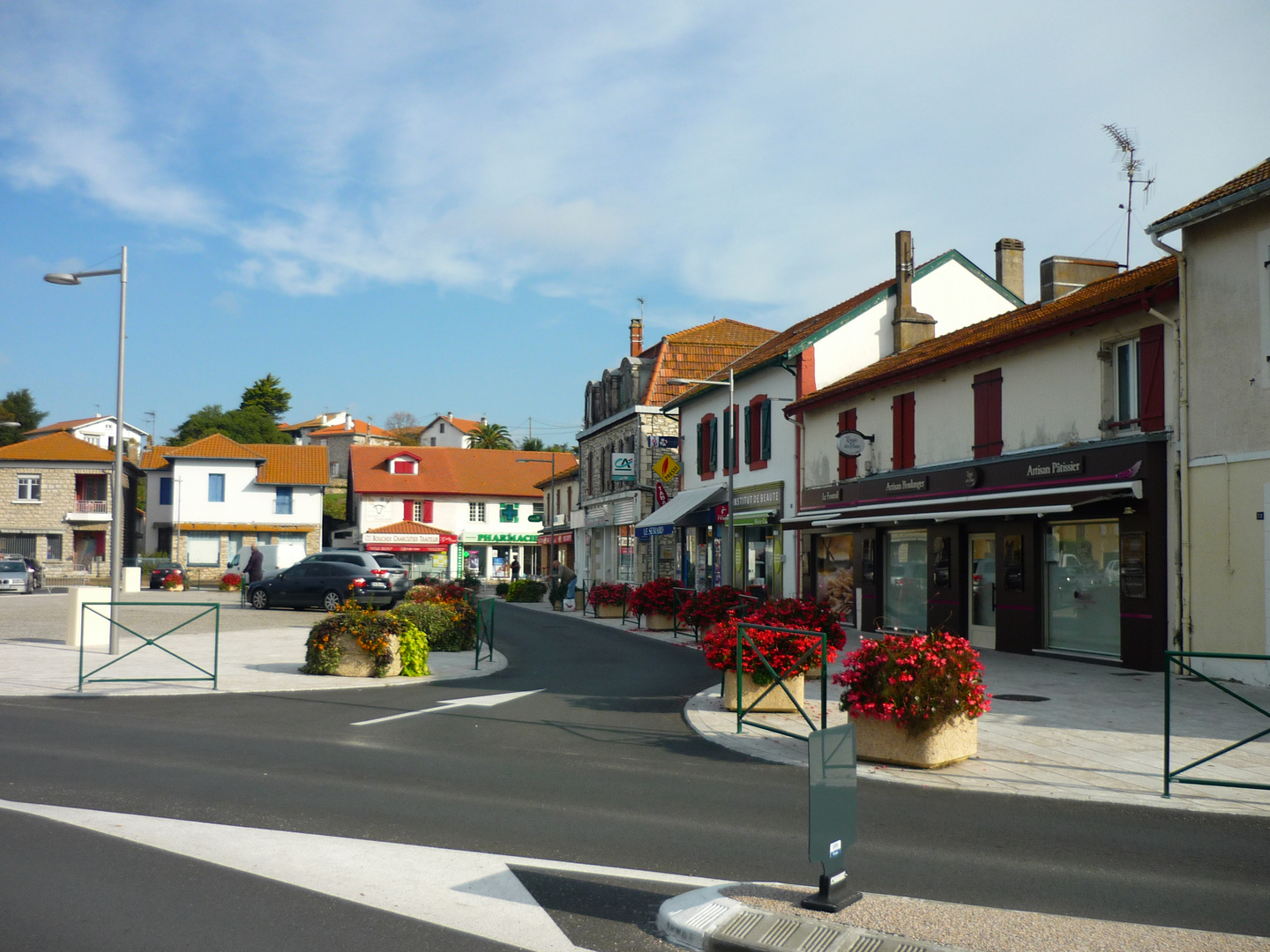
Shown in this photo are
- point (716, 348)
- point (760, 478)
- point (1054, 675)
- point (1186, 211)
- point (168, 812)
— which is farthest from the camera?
point (716, 348)

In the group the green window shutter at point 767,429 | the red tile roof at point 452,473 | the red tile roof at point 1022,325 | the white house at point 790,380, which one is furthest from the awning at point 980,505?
the red tile roof at point 452,473

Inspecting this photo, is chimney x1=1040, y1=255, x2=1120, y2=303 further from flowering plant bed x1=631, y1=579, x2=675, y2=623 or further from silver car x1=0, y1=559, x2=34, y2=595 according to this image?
silver car x1=0, y1=559, x2=34, y2=595

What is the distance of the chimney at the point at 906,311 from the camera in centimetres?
2653

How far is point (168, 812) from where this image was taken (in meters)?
6.73

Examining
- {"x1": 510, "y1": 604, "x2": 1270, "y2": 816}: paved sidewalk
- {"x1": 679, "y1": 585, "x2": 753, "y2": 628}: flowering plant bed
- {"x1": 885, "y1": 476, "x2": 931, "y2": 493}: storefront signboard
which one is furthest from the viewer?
{"x1": 885, "y1": 476, "x2": 931, "y2": 493}: storefront signboard

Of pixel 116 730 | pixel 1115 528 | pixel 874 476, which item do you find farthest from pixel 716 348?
pixel 116 730

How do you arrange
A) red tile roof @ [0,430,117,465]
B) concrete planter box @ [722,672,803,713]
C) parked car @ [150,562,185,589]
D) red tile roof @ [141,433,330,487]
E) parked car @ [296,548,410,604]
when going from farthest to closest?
red tile roof @ [141,433,330,487] → red tile roof @ [0,430,117,465] → parked car @ [150,562,185,589] → parked car @ [296,548,410,604] → concrete planter box @ [722,672,803,713]

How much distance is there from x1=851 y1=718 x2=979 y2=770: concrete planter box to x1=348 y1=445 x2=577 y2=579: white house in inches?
2086

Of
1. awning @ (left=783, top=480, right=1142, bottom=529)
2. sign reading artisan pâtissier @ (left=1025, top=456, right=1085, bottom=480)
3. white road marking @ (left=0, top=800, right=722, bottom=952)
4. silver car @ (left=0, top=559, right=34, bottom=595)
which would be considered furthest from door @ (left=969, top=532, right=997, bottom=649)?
silver car @ (left=0, top=559, right=34, bottom=595)

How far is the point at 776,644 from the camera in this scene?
1092 cm

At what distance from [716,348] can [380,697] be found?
27.6m

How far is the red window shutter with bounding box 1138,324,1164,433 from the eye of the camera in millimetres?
14984

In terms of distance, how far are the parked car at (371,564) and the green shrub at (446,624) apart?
10026mm

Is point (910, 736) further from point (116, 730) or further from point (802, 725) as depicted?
point (116, 730)
